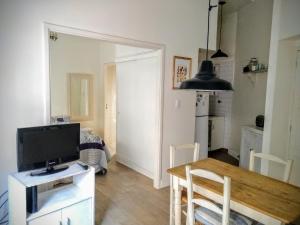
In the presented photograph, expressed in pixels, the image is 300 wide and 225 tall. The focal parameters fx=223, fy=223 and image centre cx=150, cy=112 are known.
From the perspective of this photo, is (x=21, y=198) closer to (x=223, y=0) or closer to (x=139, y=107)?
(x=139, y=107)

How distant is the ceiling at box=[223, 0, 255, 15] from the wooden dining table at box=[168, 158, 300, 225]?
3.68 metres

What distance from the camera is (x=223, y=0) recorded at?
4.30 metres

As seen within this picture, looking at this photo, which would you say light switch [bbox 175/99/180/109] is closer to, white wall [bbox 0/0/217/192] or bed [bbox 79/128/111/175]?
white wall [bbox 0/0/217/192]

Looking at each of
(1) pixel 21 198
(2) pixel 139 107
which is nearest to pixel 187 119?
(2) pixel 139 107

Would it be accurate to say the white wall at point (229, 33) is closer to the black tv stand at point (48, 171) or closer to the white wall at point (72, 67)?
the white wall at point (72, 67)

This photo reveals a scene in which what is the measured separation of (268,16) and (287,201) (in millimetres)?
3824

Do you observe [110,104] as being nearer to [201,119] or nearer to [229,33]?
[201,119]

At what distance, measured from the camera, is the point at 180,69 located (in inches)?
134

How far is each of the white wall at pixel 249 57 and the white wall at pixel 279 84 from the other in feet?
3.86

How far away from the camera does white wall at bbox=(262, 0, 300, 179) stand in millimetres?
3023

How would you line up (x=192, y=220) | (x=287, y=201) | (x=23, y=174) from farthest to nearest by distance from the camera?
(x=23, y=174), (x=192, y=220), (x=287, y=201)

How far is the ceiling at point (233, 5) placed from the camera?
4.47 metres

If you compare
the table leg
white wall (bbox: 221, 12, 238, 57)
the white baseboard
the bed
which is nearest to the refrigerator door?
the white baseboard

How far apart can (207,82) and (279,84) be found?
2048 mm
